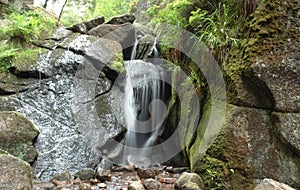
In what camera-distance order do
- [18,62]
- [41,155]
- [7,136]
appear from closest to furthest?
[7,136] → [41,155] → [18,62]

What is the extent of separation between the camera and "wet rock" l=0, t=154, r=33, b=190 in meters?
2.48

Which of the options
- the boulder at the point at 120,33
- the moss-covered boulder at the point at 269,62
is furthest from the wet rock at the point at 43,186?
the boulder at the point at 120,33

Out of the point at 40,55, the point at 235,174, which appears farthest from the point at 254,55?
the point at 40,55

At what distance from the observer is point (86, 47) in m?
6.35

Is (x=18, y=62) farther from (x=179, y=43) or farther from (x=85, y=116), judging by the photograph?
(x=179, y=43)

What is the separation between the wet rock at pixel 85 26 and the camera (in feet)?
24.7

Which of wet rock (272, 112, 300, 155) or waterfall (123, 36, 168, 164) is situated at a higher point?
wet rock (272, 112, 300, 155)

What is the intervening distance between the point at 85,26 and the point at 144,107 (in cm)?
345

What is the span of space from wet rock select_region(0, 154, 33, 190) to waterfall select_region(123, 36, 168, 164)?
3215 mm

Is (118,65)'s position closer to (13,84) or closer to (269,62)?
(13,84)

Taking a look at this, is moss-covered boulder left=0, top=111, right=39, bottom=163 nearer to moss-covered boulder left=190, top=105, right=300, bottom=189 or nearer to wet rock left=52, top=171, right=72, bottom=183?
wet rock left=52, top=171, right=72, bottom=183

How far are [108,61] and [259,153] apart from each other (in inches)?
167

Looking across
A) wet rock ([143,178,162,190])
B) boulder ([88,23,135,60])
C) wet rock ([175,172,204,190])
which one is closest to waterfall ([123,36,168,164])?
boulder ([88,23,135,60])

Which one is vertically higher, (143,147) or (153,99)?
(153,99)
